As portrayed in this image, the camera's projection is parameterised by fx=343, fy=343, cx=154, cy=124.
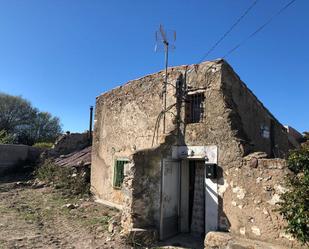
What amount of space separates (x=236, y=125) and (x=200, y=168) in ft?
5.99

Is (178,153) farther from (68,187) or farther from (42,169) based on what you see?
(42,169)

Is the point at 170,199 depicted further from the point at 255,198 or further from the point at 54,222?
the point at 54,222

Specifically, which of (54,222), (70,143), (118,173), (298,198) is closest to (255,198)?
(298,198)

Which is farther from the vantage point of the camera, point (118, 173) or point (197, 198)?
point (118, 173)

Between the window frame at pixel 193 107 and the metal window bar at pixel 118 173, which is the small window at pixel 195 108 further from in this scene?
the metal window bar at pixel 118 173

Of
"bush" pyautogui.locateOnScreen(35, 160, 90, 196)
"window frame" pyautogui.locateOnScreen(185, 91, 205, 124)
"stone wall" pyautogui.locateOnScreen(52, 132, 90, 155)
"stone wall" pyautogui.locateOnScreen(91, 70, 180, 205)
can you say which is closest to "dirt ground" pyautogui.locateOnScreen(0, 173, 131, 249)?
"bush" pyautogui.locateOnScreen(35, 160, 90, 196)

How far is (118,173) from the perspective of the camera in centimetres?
1223

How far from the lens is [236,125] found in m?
8.74

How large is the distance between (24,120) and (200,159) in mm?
34818

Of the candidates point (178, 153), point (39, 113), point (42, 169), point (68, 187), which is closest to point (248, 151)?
point (178, 153)

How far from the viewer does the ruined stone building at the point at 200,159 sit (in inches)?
309

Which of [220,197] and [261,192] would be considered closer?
[261,192]

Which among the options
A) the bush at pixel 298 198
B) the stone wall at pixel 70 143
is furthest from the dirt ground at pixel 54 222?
the stone wall at pixel 70 143

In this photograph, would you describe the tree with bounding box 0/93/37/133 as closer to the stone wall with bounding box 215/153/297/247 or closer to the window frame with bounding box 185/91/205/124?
the window frame with bounding box 185/91/205/124
